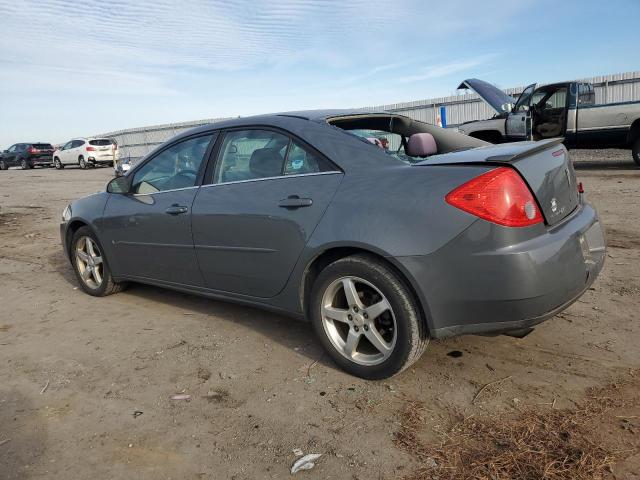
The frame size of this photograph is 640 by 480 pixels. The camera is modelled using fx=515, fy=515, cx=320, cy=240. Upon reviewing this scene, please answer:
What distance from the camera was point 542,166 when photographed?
2785 mm

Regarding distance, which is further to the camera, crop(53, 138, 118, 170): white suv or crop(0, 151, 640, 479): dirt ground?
crop(53, 138, 118, 170): white suv

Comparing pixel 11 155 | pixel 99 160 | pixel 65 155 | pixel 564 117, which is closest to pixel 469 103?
pixel 564 117

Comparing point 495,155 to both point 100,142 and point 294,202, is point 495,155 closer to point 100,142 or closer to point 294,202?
point 294,202

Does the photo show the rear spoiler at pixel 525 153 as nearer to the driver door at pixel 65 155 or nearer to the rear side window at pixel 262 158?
the rear side window at pixel 262 158

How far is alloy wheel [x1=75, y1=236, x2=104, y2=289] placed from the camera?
15.9 ft

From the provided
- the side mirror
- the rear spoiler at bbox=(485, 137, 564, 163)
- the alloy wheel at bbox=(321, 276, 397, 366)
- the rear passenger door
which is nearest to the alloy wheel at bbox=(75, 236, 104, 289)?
the side mirror

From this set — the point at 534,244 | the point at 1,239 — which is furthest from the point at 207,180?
the point at 1,239

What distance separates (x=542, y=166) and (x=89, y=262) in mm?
4047

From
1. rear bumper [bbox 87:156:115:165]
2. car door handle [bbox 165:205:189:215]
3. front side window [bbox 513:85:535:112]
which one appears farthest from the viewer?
rear bumper [bbox 87:156:115:165]

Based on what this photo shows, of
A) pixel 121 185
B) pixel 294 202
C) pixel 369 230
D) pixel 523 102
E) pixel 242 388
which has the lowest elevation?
pixel 242 388

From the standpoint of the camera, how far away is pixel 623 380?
2809mm

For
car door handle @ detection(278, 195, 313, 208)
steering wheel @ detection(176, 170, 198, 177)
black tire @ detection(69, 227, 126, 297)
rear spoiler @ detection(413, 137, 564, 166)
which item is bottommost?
black tire @ detection(69, 227, 126, 297)

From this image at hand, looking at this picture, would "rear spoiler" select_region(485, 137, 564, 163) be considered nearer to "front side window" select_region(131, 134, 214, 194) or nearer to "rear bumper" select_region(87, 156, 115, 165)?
"front side window" select_region(131, 134, 214, 194)

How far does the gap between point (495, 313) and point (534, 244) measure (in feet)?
1.27
